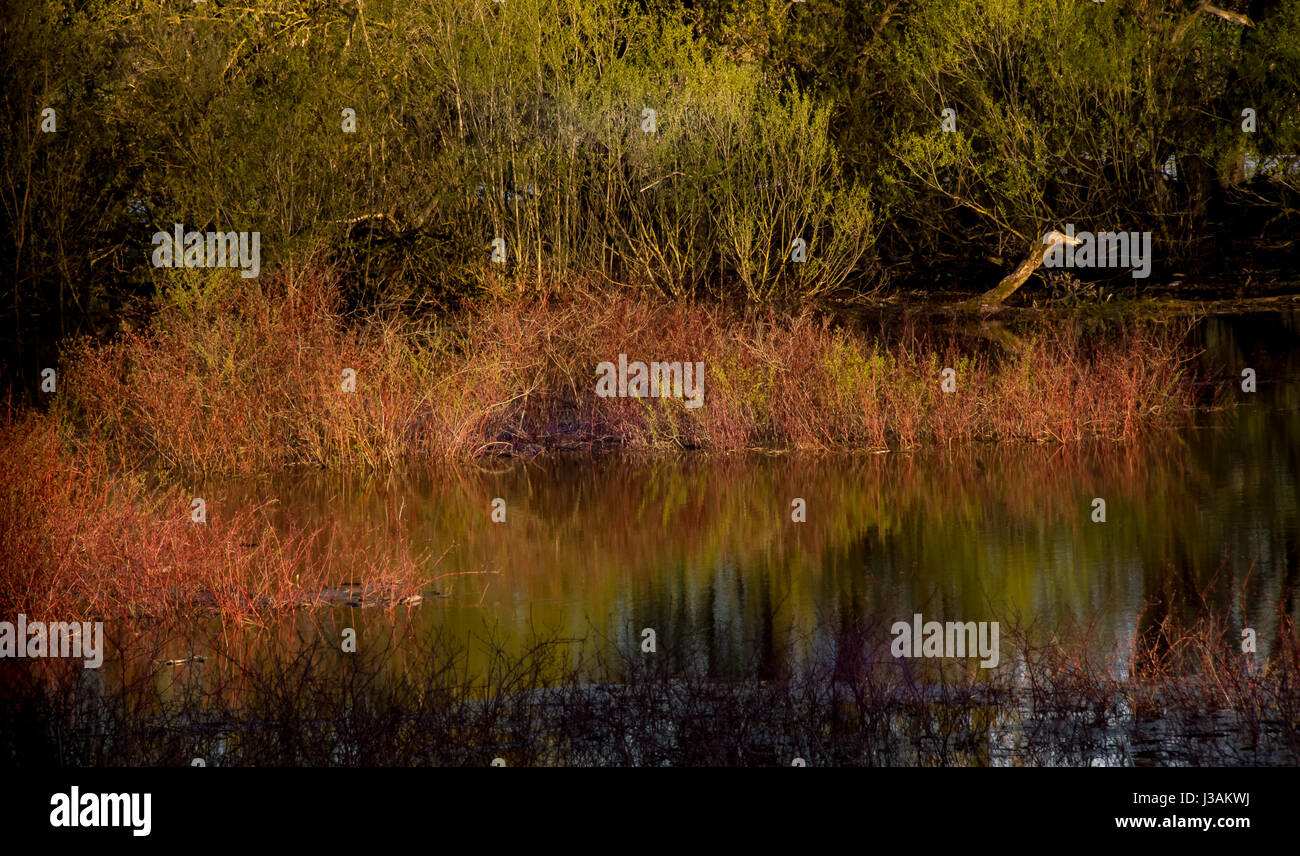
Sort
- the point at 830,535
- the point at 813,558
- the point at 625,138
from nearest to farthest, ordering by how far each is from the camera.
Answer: the point at 813,558
the point at 830,535
the point at 625,138

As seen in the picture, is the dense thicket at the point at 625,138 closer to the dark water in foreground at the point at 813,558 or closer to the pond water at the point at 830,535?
the pond water at the point at 830,535

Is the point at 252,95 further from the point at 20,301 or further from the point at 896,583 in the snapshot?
the point at 896,583

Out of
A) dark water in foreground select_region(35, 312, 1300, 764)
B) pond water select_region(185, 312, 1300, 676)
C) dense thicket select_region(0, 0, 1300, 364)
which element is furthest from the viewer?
dense thicket select_region(0, 0, 1300, 364)

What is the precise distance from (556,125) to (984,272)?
14.7 meters

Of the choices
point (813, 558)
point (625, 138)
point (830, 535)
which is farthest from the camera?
point (625, 138)

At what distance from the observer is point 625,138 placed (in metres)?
28.0

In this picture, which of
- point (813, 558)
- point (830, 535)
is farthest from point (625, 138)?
point (813, 558)

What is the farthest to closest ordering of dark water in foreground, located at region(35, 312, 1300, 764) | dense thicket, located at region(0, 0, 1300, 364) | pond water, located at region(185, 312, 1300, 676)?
dense thicket, located at region(0, 0, 1300, 364) < pond water, located at region(185, 312, 1300, 676) < dark water in foreground, located at region(35, 312, 1300, 764)

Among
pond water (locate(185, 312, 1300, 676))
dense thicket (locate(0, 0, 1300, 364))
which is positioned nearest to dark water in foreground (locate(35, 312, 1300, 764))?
pond water (locate(185, 312, 1300, 676))

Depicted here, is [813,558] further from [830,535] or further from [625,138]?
[625,138]

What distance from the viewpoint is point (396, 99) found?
1006 inches

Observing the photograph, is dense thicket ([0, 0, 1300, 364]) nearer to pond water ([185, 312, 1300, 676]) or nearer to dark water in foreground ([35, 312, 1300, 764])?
pond water ([185, 312, 1300, 676])

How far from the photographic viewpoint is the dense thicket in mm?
22047

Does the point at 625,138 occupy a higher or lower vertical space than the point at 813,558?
higher
